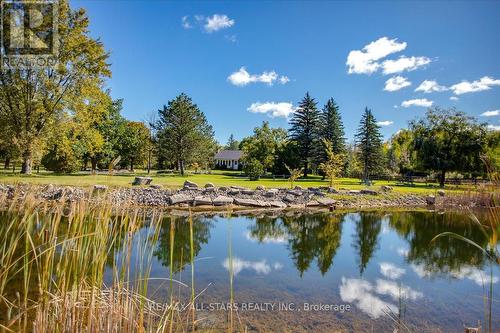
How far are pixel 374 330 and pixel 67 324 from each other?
11.9ft

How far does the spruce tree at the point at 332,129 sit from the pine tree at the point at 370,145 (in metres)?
2.59

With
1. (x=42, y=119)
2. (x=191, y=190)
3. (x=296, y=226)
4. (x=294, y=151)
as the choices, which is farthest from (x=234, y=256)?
(x=294, y=151)

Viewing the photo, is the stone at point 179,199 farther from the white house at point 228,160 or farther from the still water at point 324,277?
the white house at point 228,160

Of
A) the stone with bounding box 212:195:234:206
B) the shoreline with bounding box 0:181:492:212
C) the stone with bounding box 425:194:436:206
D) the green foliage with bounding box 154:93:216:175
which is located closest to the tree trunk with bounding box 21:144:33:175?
the shoreline with bounding box 0:181:492:212

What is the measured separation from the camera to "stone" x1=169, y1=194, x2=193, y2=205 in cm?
1434

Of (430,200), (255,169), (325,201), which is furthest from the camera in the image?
(255,169)

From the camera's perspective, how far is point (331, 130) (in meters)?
38.4

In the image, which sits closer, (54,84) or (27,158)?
(27,158)

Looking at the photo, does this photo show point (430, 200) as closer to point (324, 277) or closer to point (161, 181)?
point (324, 277)

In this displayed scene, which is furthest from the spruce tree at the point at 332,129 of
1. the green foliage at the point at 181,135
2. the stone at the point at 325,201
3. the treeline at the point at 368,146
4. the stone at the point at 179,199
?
the stone at the point at 179,199

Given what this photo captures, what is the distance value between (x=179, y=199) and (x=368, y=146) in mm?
30029

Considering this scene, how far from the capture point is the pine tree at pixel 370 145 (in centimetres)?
3766

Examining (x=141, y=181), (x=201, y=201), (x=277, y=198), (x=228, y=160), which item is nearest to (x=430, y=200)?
(x=277, y=198)

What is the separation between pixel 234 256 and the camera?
7383 mm
